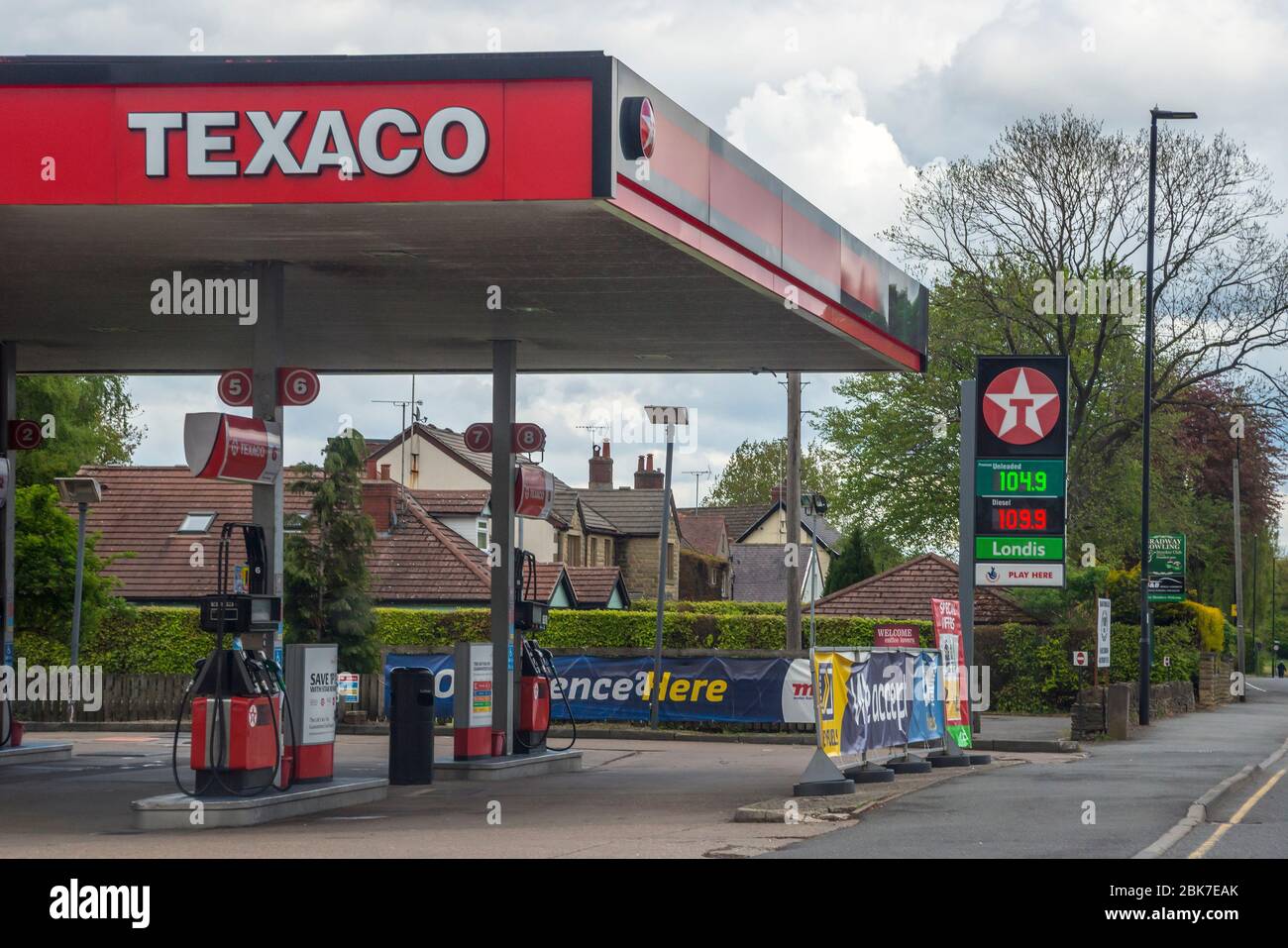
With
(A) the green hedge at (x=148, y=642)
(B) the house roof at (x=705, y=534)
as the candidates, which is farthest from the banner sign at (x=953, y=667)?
(B) the house roof at (x=705, y=534)

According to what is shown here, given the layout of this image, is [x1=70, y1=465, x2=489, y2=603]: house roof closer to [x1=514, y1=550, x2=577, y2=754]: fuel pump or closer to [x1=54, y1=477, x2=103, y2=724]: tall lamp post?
[x1=54, y1=477, x2=103, y2=724]: tall lamp post

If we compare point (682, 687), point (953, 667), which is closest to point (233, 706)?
point (953, 667)

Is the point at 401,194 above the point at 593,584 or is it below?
above

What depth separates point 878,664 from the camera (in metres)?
18.9

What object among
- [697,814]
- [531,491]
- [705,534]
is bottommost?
[697,814]

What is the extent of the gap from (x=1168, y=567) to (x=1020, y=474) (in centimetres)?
2380

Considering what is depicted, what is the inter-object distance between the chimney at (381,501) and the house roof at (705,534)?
4734 cm

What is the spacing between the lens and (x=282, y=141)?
1385cm

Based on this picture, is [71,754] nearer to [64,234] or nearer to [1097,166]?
[64,234]

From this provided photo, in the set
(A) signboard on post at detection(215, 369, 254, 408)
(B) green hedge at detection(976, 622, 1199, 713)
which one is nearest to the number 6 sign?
(A) signboard on post at detection(215, 369, 254, 408)

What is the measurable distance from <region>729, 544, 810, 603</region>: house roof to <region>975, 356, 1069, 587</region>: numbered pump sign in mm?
Answer: 76709

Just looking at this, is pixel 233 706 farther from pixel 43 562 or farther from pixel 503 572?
pixel 43 562
